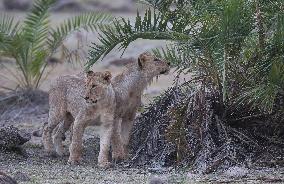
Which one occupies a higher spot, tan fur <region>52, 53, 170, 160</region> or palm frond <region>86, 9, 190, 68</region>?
palm frond <region>86, 9, 190, 68</region>

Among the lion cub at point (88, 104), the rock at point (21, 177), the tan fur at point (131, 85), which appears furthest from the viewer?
the tan fur at point (131, 85)

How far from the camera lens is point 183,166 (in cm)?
934

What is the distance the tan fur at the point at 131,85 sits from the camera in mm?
10172

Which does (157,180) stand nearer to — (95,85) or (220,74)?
(220,74)

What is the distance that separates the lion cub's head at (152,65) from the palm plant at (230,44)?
1.05 ft

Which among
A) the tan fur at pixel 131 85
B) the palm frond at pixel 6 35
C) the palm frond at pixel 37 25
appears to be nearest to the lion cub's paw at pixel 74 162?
the tan fur at pixel 131 85

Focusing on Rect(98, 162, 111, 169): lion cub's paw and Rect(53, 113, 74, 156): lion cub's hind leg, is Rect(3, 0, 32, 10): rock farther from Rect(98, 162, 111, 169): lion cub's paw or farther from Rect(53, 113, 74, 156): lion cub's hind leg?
Rect(98, 162, 111, 169): lion cub's paw

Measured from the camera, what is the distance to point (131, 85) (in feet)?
33.6

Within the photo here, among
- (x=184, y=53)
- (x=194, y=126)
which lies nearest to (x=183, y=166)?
(x=194, y=126)

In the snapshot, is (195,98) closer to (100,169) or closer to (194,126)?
(194,126)

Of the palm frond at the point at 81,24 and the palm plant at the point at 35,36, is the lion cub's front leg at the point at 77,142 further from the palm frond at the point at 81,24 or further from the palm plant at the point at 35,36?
the palm plant at the point at 35,36

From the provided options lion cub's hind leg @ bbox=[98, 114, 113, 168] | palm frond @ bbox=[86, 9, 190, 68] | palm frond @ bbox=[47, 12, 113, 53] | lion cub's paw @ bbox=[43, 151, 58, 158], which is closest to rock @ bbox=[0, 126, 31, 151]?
lion cub's paw @ bbox=[43, 151, 58, 158]

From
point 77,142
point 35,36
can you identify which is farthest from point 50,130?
point 35,36

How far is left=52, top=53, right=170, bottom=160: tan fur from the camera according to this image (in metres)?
10.2
